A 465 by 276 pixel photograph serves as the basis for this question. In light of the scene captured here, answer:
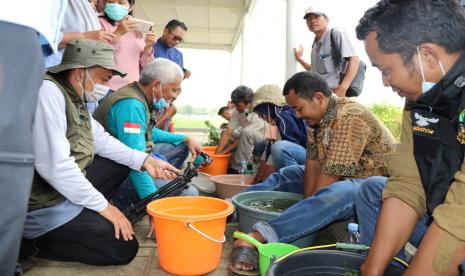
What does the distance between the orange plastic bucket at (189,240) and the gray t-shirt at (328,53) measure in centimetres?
222

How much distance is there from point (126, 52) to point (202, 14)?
8354mm

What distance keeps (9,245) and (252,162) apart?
370 centimetres

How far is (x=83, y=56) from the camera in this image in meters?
1.94

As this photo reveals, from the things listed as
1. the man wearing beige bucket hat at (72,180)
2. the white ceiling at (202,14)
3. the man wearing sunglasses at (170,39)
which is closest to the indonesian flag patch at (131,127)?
the man wearing beige bucket hat at (72,180)

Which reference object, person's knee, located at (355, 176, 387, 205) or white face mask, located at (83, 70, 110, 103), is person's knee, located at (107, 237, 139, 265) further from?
person's knee, located at (355, 176, 387, 205)

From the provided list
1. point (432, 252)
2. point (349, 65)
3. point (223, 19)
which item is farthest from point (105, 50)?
point (223, 19)

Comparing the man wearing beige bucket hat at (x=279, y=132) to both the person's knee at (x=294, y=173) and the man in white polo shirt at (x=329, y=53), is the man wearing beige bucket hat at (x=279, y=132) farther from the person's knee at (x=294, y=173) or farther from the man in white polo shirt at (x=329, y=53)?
the man in white polo shirt at (x=329, y=53)

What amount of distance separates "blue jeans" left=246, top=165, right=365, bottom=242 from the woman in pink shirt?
1934mm

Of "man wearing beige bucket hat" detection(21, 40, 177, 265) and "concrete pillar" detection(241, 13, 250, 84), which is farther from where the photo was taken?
"concrete pillar" detection(241, 13, 250, 84)

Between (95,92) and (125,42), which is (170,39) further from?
(95,92)

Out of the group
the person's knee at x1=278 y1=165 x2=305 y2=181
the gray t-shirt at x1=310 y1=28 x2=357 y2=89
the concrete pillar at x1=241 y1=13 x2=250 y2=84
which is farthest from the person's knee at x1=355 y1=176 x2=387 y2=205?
the concrete pillar at x1=241 y1=13 x2=250 y2=84

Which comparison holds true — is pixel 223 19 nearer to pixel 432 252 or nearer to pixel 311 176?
pixel 311 176

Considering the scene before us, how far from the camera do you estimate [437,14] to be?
1.11 m

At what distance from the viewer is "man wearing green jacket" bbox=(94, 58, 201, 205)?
2408 millimetres
